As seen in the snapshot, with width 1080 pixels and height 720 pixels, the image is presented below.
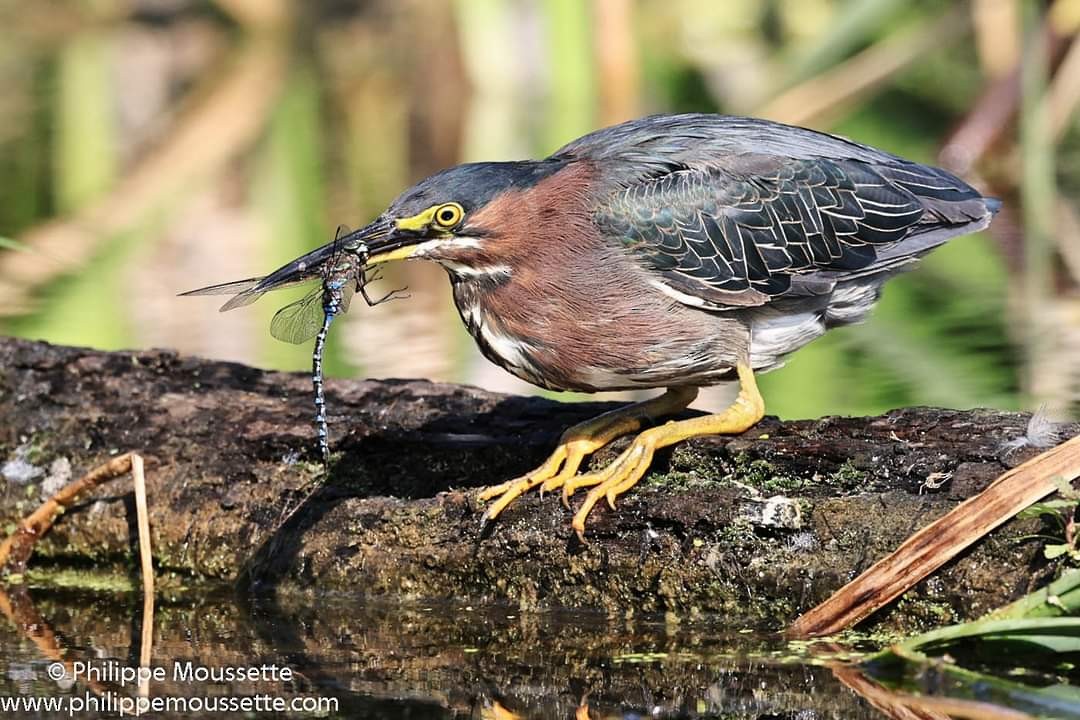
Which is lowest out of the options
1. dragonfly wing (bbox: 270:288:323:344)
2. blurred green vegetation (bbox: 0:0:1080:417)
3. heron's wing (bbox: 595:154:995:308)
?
dragonfly wing (bbox: 270:288:323:344)

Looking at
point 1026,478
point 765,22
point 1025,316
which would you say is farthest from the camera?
point 765,22

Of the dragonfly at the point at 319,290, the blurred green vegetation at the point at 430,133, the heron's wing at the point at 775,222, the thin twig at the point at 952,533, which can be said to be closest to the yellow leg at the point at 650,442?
the heron's wing at the point at 775,222

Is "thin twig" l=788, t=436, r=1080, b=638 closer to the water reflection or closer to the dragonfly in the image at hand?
the water reflection

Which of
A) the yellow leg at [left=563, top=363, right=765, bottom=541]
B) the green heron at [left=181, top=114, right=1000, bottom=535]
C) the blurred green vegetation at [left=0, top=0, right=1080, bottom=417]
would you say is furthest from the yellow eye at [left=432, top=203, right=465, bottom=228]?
the blurred green vegetation at [left=0, top=0, right=1080, bottom=417]

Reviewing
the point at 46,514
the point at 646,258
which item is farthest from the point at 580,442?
the point at 46,514

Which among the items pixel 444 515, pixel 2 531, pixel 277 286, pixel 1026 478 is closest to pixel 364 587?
pixel 444 515

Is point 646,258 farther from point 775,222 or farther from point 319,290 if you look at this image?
point 319,290

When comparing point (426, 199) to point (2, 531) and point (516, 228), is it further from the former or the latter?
point (2, 531)
